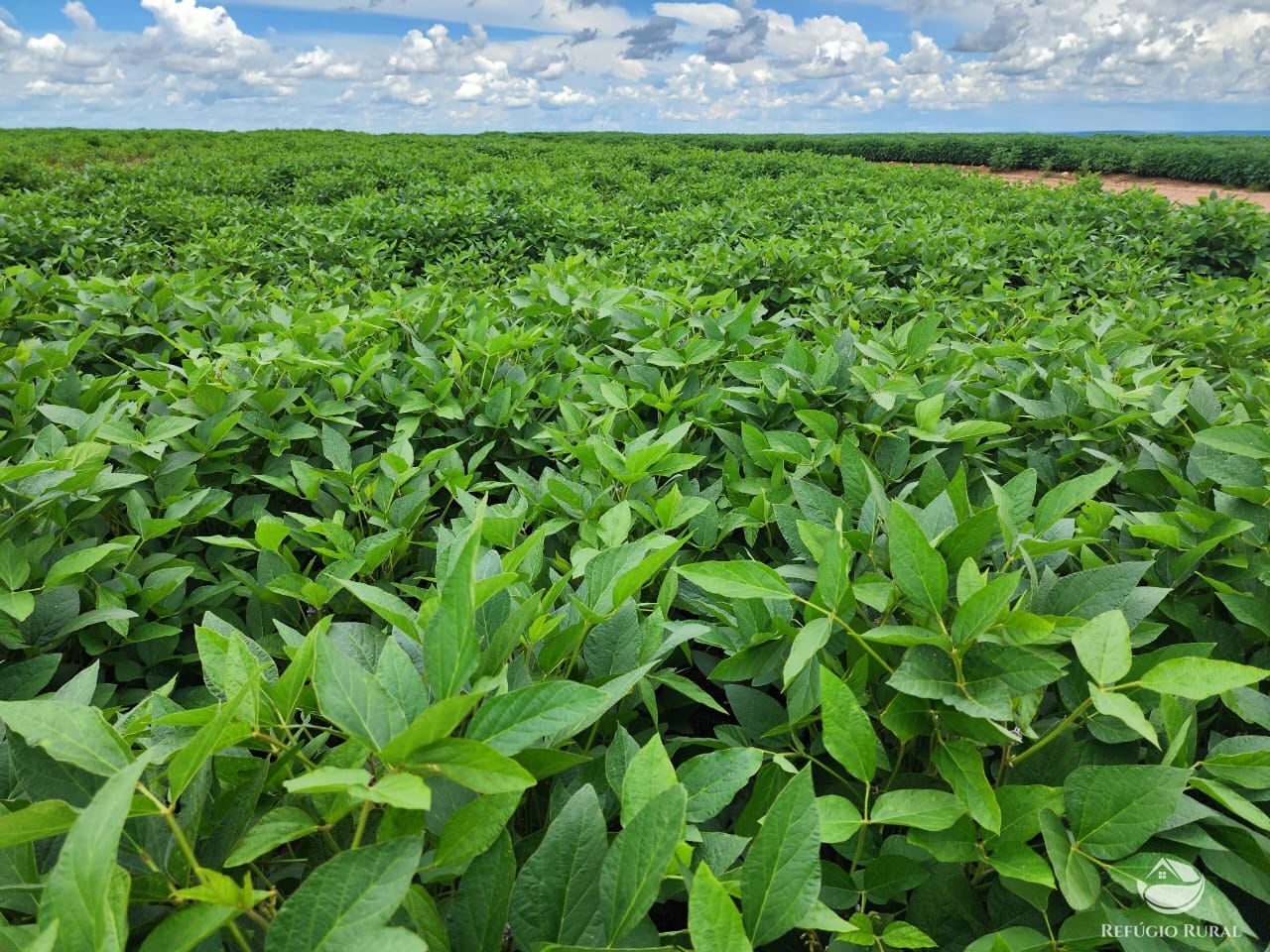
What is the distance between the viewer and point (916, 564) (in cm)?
96

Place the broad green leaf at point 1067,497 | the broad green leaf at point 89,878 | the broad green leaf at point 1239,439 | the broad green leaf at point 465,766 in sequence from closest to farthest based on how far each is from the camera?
the broad green leaf at point 89,878 → the broad green leaf at point 465,766 → the broad green leaf at point 1067,497 → the broad green leaf at point 1239,439

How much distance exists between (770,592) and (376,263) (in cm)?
478

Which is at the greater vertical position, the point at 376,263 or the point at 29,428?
the point at 376,263

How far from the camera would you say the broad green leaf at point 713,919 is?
2.17 feet

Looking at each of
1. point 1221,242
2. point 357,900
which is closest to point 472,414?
point 357,900

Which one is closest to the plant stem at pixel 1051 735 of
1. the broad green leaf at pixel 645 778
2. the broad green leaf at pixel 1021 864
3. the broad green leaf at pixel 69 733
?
the broad green leaf at pixel 1021 864

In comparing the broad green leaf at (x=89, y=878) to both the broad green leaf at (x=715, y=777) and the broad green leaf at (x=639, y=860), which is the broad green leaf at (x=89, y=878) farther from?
the broad green leaf at (x=715, y=777)

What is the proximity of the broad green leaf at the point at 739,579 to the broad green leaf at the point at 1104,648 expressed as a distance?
1.24 ft

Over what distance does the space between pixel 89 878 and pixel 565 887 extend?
0.41 meters

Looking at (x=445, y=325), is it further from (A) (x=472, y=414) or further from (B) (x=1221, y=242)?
(B) (x=1221, y=242)

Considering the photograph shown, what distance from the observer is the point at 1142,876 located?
85cm

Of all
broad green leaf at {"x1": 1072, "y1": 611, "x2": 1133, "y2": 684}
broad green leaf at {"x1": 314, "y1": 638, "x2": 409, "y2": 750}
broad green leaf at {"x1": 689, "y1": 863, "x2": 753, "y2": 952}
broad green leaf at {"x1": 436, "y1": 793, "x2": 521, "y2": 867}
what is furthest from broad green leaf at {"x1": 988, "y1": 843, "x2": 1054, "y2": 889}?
broad green leaf at {"x1": 314, "y1": 638, "x2": 409, "y2": 750}

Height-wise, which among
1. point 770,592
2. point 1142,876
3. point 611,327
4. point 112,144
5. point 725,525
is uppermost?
point 112,144

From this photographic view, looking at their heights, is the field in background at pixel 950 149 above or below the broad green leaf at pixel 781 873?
above
